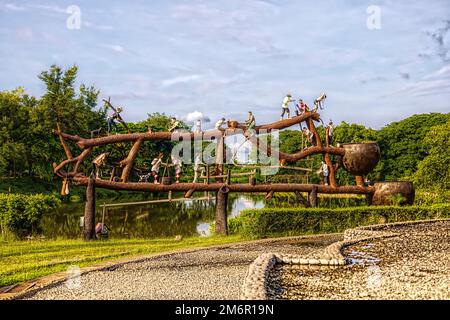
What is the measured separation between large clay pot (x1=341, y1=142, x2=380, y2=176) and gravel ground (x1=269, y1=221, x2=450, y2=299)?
318 inches

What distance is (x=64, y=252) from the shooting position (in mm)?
16688

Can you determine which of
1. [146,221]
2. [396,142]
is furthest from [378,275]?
[396,142]

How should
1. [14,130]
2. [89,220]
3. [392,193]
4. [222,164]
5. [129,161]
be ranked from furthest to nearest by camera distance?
[14,130] < [392,193] < [222,164] < [129,161] < [89,220]

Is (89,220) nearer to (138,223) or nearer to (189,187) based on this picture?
(189,187)

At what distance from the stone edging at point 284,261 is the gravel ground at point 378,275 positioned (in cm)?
21

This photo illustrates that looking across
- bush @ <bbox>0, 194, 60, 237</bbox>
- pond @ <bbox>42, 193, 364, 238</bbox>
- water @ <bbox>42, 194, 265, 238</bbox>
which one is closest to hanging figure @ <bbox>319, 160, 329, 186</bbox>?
Result: pond @ <bbox>42, 193, 364, 238</bbox>

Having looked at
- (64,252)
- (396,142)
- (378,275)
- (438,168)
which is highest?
(396,142)

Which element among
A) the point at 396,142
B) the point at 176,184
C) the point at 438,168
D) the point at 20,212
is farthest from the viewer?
the point at 396,142

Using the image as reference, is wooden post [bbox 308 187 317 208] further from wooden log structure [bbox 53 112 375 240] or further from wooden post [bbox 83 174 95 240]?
wooden post [bbox 83 174 95 240]

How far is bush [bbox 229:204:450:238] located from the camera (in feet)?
66.9

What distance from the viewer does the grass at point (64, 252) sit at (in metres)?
13.1

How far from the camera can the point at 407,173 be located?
6106 centimetres

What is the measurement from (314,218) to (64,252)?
9.80 m

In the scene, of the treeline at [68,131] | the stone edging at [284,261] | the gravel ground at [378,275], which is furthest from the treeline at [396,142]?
the gravel ground at [378,275]
